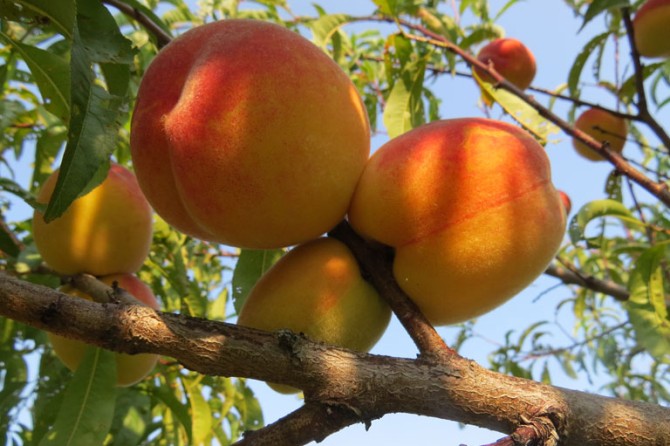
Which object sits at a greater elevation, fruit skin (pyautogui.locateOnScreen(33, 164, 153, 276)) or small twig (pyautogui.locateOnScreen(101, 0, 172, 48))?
small twig (pyautogui.locateOnScreen(101, 0, 172, 48))

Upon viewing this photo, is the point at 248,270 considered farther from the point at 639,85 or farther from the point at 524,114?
the point at 639,85

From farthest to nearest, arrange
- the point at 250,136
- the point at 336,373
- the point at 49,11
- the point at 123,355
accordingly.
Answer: the point at 123,355, the point at 49,11, the point at 250,136, the point at 336,373

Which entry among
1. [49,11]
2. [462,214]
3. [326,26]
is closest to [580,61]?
[326,26]

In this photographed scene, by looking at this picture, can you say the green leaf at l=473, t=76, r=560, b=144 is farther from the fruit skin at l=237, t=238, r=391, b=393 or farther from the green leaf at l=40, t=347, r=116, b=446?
the green leaf at l=40, t=347, r=116, b=446

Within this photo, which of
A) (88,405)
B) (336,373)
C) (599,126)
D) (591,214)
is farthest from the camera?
(599,126)

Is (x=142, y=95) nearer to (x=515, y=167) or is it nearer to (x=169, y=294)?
(x=515, y=167)

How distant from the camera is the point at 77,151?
2.81 ft

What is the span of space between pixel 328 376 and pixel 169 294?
7.08ft

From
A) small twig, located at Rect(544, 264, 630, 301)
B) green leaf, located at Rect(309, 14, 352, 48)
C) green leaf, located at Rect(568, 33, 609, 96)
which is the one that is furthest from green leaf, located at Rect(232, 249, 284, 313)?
green leaf, located at Rect(568, 33, 609, 96)

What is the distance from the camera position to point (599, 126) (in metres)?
3.09

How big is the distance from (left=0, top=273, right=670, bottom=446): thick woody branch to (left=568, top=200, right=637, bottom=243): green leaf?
1235mm

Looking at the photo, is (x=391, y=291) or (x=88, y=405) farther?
(x=88, y=405)

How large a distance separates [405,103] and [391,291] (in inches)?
41.8

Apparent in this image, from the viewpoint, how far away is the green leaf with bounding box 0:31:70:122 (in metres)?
1.30
